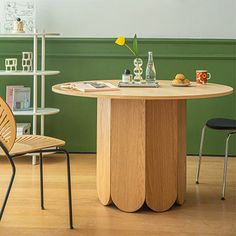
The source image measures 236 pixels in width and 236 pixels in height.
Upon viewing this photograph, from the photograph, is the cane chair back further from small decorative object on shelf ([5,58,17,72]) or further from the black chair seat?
small decorative object on shelf ([5,58,17,72])

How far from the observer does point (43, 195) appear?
3584 millimetres

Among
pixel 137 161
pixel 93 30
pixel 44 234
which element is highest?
pixel 93 30

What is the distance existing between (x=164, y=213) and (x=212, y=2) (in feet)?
7.08

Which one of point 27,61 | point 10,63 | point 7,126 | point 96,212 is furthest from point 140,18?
point 7,126

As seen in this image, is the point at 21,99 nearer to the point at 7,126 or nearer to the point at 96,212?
the point at 96,212

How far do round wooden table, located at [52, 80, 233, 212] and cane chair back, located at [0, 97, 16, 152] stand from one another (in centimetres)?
60

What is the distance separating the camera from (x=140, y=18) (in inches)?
188

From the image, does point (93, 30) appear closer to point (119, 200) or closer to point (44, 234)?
point (119, 200)

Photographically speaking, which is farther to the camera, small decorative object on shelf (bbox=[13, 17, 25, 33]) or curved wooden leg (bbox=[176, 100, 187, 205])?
small decorative object on shelf (bbox=[13, 17, 25, 33])

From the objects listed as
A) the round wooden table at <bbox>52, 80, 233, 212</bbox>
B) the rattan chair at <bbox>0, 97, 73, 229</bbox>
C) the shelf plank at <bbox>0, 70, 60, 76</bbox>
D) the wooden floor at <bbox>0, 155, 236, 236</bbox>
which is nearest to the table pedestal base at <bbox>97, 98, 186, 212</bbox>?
the round wooden table at <bbox>52, 80, 233, 212</bbox>

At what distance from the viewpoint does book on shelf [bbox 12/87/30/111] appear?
181 inches

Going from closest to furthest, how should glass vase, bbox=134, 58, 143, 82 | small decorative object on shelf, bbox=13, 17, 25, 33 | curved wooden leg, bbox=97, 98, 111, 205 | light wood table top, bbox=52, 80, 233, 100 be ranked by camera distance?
light wood table top, bbox=52, 80, 233, 100
curved wooden leg, bbox=97, 98, 111, 205
glass vase, bbox=134, 58, 143, 82
small decorative object on shelf, bbox=13, 17, 25, 33

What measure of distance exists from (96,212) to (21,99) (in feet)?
5.44

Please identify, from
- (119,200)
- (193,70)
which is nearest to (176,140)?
(119,200)
